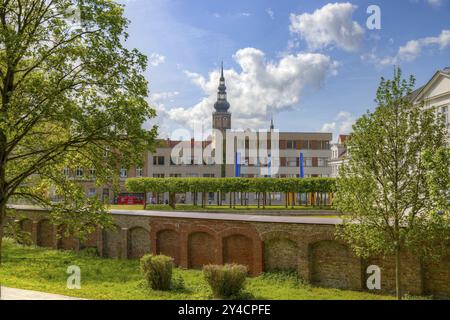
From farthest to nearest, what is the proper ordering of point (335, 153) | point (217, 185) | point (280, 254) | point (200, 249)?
1. point (335, 153)
2. point (217, 185)
3. point (200, 249)
4. point (280, 254)

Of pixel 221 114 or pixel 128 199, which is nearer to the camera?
pixel 128 199

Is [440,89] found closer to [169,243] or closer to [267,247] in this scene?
[267,247]

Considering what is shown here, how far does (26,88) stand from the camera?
17.7 metres

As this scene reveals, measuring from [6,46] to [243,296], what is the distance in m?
14.5

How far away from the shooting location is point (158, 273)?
20.7 m

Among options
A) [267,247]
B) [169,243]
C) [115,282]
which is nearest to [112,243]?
[169,243]

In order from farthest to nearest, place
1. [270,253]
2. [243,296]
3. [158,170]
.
→ [158,170] → [270,253] → [243,296]

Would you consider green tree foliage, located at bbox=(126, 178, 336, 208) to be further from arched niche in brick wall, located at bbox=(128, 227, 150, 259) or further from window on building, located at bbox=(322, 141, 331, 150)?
window on building, located at bbox=(322, 141, 331, 150)

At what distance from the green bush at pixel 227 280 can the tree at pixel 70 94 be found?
5.67 meters

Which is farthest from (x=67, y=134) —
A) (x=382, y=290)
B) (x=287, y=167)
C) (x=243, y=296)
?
(x=287, y=167)

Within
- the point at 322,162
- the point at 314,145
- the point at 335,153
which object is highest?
the point at 314,145

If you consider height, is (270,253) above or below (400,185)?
below

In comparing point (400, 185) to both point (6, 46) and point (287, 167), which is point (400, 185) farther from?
point (287, 167)

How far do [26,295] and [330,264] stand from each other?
47.2 ft
